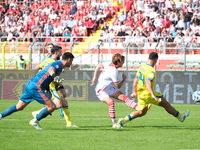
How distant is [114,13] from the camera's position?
26.7 meters

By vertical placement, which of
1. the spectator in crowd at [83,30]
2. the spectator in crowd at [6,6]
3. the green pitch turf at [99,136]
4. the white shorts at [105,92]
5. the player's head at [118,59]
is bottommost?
the green pitch turf at [99,136]

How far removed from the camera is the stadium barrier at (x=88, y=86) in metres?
16.8

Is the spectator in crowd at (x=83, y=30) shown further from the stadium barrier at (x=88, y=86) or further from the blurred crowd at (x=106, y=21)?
the stadium barrier at (x=88, y=86)

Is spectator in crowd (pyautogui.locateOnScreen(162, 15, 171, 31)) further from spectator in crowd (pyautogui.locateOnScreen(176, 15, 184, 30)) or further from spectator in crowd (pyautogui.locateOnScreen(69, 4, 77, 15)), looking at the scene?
spectator in crowd (pyautogui.locateOnScreen(69, 4, 77, 15))

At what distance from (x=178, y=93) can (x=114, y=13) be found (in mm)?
11466

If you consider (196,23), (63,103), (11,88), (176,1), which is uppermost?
(176,1)

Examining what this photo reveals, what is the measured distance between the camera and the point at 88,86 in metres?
18.0

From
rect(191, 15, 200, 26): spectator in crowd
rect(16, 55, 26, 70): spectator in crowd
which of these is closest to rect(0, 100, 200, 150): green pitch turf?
rect(16, 55, 26, 70): spectator in crowd

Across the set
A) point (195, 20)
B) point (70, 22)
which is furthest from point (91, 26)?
point (195, 20)

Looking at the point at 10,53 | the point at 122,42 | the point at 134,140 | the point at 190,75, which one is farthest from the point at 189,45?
the point at 134,140

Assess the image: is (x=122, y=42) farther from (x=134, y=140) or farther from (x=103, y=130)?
(x=134, y=140)

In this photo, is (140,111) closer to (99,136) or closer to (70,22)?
(99,136)

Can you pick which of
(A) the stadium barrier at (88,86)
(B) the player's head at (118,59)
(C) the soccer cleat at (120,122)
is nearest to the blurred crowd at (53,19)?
(A) the stadium barrier at (88,86)

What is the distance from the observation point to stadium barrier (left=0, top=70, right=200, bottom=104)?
1678 cm
